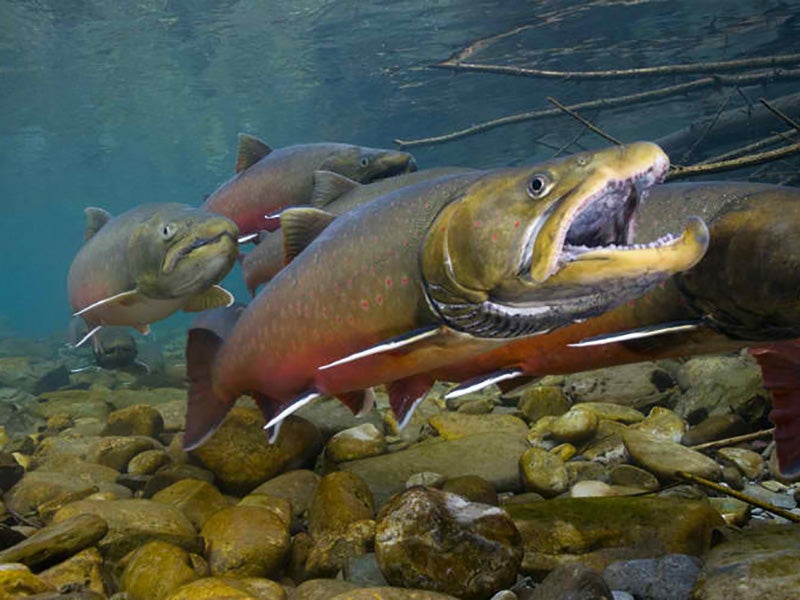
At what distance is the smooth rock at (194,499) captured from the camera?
3.20 m

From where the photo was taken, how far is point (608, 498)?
2.59 metres

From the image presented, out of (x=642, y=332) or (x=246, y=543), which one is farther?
(x=246, y=543)

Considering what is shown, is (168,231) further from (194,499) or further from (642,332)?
(642,332)

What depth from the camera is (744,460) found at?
3.11 m

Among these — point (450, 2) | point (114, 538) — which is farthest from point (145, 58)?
point (114, 538)

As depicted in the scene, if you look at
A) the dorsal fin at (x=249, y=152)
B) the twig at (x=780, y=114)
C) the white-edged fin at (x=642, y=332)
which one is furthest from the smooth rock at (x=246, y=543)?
the twig at (x=780, y=114)

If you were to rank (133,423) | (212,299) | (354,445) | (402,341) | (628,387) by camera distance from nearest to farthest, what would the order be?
(402,341) → (354,445) → (212,299) → (628,387) → (133,423)

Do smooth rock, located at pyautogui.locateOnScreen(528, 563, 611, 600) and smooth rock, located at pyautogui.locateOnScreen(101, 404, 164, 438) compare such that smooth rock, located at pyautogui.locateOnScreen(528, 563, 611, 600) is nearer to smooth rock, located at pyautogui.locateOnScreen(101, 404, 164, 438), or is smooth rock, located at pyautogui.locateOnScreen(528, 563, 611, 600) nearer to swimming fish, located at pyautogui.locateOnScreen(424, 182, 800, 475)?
swimming fish, located at pyautogui.locateOnScreen(424, 182, 800, 475)

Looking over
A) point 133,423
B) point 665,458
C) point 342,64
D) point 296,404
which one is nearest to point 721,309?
point 665,458

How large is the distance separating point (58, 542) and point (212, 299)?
85.1 inches

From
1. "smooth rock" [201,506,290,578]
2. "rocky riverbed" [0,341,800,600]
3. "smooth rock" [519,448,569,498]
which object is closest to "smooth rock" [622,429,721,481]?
"rocky riverbed" [0,341,800,600]

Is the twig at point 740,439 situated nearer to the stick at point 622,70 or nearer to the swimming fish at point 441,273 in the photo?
the swimming fish at point 441,273

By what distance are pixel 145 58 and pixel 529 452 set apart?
26.5 meters

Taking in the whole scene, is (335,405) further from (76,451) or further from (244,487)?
(76,451)
